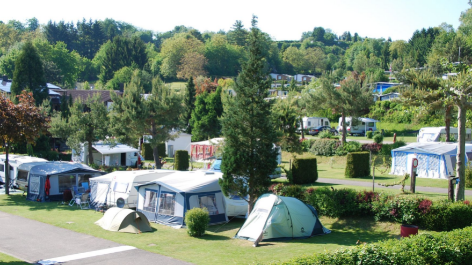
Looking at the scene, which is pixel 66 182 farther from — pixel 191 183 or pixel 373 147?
pixel 373 147

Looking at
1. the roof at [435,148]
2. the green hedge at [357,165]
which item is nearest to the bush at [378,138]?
the roof at [435,148]

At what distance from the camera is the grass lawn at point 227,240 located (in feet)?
39.8

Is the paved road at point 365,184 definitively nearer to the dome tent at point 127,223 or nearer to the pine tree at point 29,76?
the dome tent at point 127,223

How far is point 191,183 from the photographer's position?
16922mm

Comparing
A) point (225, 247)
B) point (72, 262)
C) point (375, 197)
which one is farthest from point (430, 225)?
point (72, 262)

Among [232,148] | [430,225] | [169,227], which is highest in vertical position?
[232,148]

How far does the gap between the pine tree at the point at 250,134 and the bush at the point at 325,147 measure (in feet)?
67.8

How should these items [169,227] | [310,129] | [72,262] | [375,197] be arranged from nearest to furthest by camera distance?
[72,262], [375,197], [169,227], [310,129]

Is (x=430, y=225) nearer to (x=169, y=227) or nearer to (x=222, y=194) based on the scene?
(x=222, y=194)

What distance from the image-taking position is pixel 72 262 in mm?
11625

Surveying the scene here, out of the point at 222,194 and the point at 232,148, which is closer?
the point at 232,148

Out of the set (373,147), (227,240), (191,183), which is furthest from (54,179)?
(373,147)

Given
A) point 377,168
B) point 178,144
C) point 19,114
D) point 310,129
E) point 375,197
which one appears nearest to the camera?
point 375,197

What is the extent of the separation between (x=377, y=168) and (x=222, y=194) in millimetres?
14468
